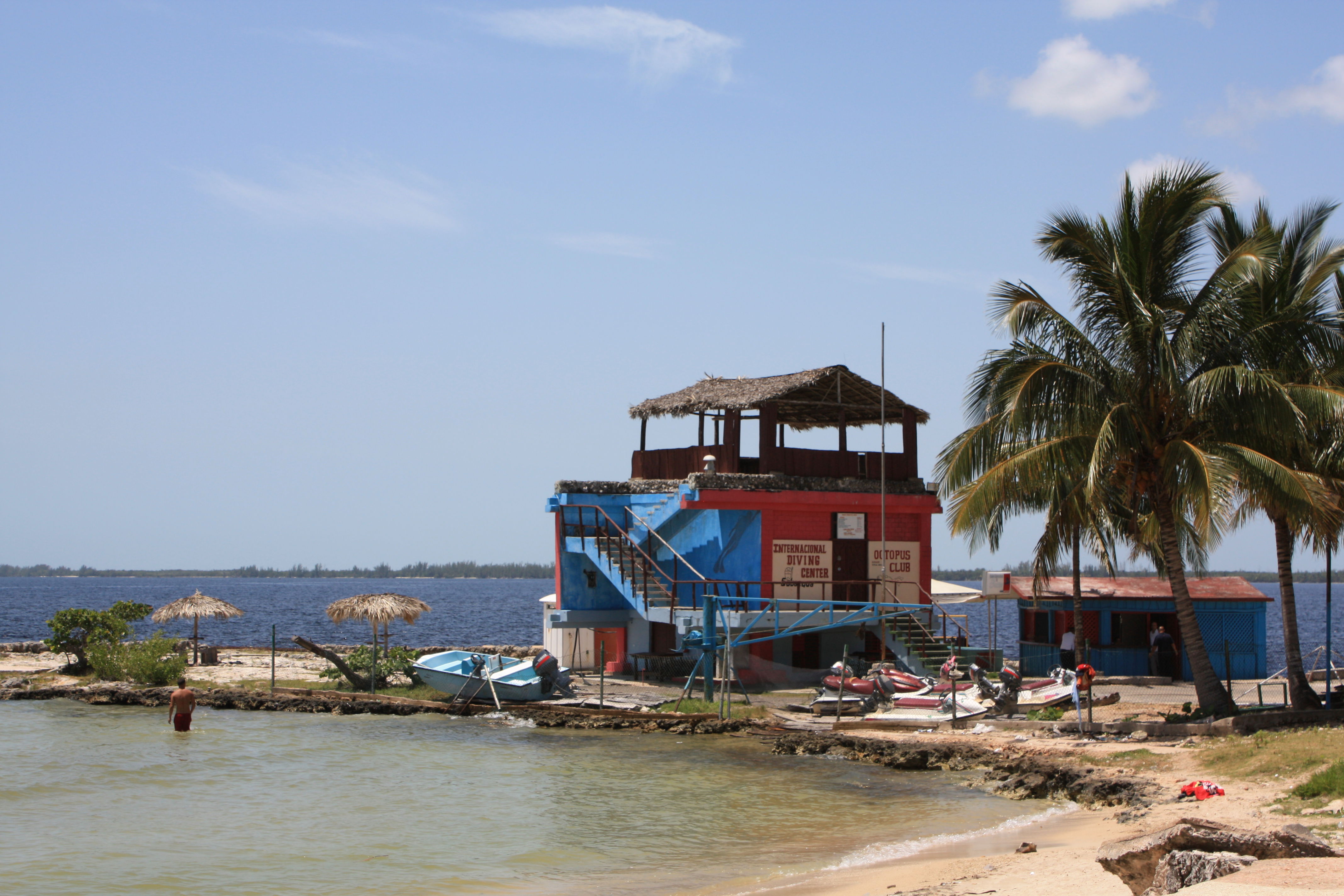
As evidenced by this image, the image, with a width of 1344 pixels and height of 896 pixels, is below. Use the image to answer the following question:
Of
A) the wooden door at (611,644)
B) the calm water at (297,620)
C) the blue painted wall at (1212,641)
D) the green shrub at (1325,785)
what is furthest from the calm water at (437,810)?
the calm water at (297,620)

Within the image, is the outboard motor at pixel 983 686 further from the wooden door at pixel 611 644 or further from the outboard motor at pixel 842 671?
the wooden door at pixel 611 644

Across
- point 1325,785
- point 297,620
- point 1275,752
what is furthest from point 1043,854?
point 297,620

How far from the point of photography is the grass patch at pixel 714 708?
24125 mm

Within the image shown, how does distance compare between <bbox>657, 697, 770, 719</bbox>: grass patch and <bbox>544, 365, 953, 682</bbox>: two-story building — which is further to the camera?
<bbox>544, 365, 953, 682</bbox>: two-story building

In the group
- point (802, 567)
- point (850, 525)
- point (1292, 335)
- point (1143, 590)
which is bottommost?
point (1143, 590)

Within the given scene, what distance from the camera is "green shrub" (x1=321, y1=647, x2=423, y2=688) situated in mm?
29828

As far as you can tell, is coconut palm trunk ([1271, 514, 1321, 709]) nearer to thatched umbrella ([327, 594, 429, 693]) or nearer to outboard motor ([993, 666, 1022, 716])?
outboard motor ([993, 666, 1022, 716])

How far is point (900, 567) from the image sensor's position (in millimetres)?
31578

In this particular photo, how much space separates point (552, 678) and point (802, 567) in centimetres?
724

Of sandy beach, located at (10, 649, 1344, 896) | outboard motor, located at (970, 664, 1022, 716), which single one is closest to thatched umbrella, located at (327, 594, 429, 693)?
outboard motor, located at (970, 664, 1022, 716)

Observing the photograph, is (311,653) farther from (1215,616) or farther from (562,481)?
(1215,616)

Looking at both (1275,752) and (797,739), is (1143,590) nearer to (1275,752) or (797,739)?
Answer: (797,739)

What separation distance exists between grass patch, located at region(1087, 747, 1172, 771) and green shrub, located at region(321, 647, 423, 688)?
17256 millimetres

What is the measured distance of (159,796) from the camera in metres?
19.6
